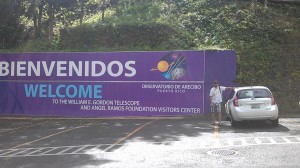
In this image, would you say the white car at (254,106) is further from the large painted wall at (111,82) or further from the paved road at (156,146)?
the large painted wall at (111,82)

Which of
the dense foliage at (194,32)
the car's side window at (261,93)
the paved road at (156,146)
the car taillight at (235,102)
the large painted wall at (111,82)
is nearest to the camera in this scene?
the paved road at (156,146)

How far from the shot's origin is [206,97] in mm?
19625

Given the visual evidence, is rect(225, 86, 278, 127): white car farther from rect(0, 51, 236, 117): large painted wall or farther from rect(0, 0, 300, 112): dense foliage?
rect(0, 0, 300, 112): dense foliage

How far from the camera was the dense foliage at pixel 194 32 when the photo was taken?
21234mm

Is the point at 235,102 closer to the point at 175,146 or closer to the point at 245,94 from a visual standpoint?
the point at 245,94

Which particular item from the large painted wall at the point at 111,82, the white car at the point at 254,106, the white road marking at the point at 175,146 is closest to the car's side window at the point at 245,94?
the white car at the point at 254,106

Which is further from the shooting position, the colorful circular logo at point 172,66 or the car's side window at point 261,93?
the colorful circular logo at point 172,66

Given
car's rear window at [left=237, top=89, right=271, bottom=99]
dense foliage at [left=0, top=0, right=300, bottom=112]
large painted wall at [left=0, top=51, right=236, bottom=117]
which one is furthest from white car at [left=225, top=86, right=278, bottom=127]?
dense foliage at [left=0, top=0, right=300, bottom=112]

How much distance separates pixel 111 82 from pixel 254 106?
832 centimetres

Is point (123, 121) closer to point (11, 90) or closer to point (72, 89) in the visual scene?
point (72, 89)

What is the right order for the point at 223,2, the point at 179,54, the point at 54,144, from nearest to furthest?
the point at 54,144 → the point at 179,54 → the point at 223,2

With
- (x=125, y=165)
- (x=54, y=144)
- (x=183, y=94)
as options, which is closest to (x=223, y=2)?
(x=183, y=94)

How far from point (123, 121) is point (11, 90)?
6.82m

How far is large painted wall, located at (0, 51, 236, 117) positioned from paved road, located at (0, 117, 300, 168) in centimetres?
343
